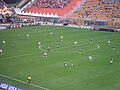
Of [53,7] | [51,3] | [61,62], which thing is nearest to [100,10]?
[53,7]

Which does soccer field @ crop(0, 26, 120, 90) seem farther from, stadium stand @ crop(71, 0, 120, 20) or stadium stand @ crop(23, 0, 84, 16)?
stadium stand @ crop(23, 0, 84, 16)

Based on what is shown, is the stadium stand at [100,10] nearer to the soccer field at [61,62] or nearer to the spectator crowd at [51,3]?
the spectator crowd at [51,3]

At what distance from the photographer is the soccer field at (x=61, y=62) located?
34969mm

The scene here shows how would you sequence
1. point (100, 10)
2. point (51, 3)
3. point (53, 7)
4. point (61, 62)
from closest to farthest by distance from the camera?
point (61, 62)
point (100, 10)
point (53, 7)
point (51, 3)

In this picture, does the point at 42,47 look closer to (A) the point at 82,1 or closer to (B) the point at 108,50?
(B) the point at 108,50

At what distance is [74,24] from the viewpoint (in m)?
85.9

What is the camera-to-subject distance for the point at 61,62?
44.4m

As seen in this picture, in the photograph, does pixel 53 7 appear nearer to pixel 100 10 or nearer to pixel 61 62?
pixel 100 10

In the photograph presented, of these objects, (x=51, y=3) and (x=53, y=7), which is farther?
(x=51, y=3)

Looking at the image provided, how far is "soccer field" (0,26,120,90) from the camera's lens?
115 feet

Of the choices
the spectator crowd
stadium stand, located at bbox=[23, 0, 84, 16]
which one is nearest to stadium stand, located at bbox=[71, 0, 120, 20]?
stadium stand, located at bbox=[23, 0, 84, 16]

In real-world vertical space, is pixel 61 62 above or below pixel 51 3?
below

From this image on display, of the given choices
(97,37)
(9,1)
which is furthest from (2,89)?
(9,1)

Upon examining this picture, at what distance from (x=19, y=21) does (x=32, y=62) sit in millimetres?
47550
